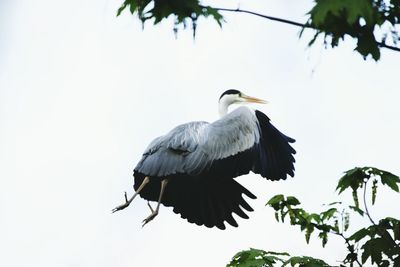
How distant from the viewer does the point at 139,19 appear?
5090 millimetres

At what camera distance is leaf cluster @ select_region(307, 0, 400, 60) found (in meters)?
4.32

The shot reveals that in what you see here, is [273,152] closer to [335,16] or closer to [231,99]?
[231,99]

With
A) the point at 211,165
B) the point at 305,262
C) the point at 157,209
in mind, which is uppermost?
the point at 211,165

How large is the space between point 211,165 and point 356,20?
436 centimetres

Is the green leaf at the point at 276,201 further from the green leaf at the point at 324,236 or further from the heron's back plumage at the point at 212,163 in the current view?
the heron's back plumage at the point at 212,163

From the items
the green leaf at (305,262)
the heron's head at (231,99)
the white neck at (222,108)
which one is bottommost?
the green leaf at (305,262)


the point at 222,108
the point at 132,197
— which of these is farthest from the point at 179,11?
the point at 222,108

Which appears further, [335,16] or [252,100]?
[252,100]

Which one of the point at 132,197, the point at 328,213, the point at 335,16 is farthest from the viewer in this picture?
the point at 132,197

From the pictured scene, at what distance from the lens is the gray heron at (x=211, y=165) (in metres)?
8.98

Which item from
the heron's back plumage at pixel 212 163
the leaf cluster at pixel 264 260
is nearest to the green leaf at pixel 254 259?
the leaf cluster at pixel 264 260

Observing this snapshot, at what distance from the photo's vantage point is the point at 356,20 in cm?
489

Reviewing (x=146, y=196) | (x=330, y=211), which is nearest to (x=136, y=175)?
(x=146, y=196)

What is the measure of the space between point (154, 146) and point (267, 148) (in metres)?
1.45
